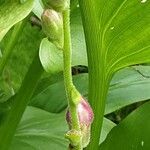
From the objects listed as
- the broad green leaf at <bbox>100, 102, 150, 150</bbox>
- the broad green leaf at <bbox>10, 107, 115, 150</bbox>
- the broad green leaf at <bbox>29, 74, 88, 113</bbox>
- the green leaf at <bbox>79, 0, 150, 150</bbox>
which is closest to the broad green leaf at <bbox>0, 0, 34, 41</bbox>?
the green leaf at <bbox>79, 0, 150, 150</bbox>

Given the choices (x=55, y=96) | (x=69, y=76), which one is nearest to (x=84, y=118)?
(x=69, y=76)

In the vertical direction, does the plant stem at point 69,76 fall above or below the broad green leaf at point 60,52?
above

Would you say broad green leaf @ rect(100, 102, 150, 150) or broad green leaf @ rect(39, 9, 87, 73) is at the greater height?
broad green leaf @ rect(39, 9, 87, 73)

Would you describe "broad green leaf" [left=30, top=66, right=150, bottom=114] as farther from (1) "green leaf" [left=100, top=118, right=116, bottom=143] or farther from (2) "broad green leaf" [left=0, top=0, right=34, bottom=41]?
(2) "broad green leaf" [left=0, top=0, right=34, bottom=41]

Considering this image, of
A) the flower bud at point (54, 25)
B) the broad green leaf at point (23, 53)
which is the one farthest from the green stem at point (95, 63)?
the broad green leaf at point (23, 53)

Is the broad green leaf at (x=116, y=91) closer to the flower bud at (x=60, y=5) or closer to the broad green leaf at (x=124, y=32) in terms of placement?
the broad green leaf at (x=124, y=32)

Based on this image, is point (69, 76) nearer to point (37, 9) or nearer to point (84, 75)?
point (37, 9)
